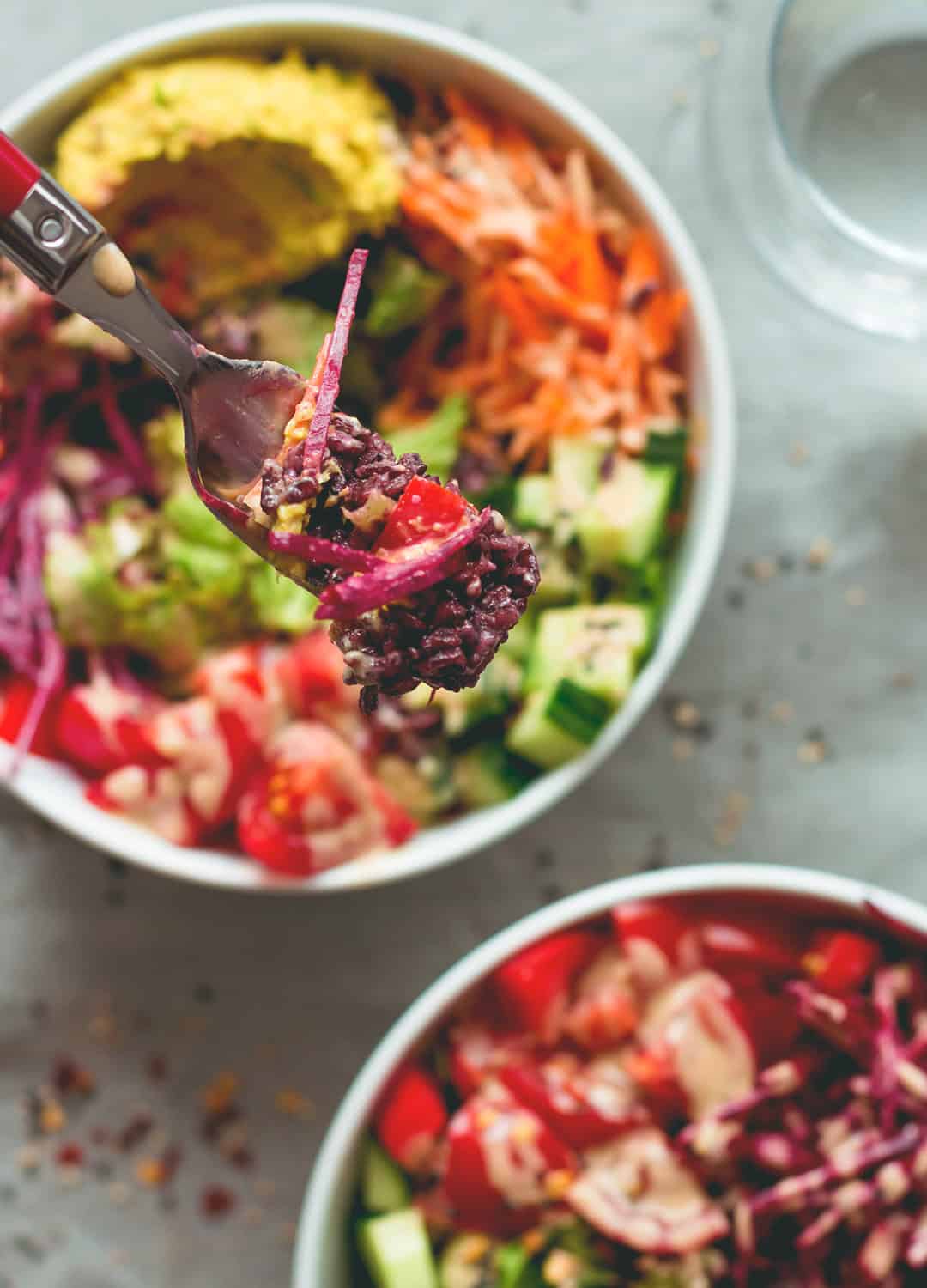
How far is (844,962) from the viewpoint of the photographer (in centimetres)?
184

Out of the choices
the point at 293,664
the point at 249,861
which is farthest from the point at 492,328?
the point at 249,861

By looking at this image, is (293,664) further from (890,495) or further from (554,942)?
(890,495)

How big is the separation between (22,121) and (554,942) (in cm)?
122

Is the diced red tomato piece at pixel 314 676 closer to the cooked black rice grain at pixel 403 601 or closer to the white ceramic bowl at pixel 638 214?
the white ceramic bowl at pixel 638 214

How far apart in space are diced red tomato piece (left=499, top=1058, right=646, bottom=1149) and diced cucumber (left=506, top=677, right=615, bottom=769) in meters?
0.40

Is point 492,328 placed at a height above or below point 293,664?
above

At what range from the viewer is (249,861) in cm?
189

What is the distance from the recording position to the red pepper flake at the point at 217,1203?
2109mm

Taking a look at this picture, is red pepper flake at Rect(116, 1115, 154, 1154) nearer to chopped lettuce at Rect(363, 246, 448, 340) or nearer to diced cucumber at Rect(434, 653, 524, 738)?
diced cucumber at Rect(434, 653, 524, 738)

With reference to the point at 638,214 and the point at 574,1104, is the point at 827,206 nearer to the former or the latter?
the point at 638,214

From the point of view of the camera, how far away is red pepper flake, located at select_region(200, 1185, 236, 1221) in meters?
2.11

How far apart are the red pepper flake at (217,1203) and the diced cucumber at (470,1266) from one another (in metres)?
0.40

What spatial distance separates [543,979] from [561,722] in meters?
0.33

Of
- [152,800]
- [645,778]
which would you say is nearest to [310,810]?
[152,800]
